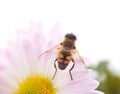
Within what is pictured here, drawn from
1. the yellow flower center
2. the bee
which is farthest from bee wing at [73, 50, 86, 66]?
the yellow flower center

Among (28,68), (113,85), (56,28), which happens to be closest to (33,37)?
(56,28)

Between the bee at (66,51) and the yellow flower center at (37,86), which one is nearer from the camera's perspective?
the bee at (66,51)

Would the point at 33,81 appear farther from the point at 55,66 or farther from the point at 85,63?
the point at 85,63

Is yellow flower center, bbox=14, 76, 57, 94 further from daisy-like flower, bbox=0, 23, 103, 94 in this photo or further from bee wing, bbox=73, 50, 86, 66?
bee wing, bbox=73, 50, 86, 66

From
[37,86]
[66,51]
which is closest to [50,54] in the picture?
[66,51]

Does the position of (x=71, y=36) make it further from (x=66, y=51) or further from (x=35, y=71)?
(x=35, y=71)

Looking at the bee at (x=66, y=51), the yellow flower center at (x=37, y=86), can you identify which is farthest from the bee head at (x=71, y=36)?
the yellow flower center at (x=37, y=86)

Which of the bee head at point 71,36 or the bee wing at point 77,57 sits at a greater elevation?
the bee head at point 71,36

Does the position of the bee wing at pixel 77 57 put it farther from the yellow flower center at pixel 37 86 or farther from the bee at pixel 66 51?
the yellow flower center at pixel 37 86
